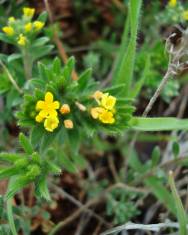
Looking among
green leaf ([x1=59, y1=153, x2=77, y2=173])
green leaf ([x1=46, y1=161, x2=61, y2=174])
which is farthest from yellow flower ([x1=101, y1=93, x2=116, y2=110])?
green leaf ([x1=59, y1=153, x2=77, y2=173])

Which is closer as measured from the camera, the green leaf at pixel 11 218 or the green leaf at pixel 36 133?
the green leaf at pixel 11 218

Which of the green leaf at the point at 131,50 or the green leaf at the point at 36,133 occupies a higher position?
the green leaf at the point at 131,50

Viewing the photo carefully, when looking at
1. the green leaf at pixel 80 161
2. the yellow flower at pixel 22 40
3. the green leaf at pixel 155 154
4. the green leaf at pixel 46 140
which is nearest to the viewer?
the green leaf at pixel 46 140

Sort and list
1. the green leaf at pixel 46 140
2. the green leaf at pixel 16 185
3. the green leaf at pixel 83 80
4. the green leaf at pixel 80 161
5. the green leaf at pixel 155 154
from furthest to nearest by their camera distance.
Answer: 1. the green leaf at pixel 80 161
2. the green leaf at pixel 155 154
3. the green leaf at pixel 83 80
4. the green leaf at pixel 46 140
5. the green leaf at pixel 16 185

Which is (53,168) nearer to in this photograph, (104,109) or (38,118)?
(38,118)

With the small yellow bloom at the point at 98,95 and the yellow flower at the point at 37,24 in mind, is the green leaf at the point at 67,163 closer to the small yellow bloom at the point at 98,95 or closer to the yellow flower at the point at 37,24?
the small yellow bloom at the point at 98,95

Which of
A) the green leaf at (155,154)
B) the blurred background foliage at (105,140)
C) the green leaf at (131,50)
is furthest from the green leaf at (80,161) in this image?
the green leaf at (131,50)

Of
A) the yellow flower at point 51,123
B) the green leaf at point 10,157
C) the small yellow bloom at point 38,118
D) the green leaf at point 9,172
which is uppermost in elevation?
the small yellow bloom at point 38,118
